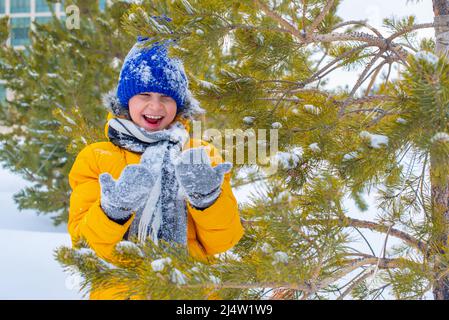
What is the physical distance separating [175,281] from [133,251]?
0.15 m

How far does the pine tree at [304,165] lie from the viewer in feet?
3.81

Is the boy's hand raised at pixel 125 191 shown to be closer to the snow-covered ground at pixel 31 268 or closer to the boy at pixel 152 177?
the boy at pixel 152 177

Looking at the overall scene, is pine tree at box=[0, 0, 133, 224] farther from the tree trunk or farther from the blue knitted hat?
the tree trunk

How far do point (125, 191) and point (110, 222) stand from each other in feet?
0.40

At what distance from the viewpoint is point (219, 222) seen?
5.31ft

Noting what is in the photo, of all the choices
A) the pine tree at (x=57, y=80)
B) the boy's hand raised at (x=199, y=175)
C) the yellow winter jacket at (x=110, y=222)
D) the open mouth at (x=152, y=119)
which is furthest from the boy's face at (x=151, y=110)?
the pine tree at (x=57, y=80)

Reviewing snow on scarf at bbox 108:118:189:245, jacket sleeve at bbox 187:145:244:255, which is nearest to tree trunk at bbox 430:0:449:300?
jacket sleeve at bbox 187:145:244:255

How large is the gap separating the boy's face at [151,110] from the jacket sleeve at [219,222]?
190 mm

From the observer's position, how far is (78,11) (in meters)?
7.15

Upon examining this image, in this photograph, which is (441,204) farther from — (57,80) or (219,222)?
(57,80)

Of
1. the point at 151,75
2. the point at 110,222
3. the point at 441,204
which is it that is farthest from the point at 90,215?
the point at 441,204
